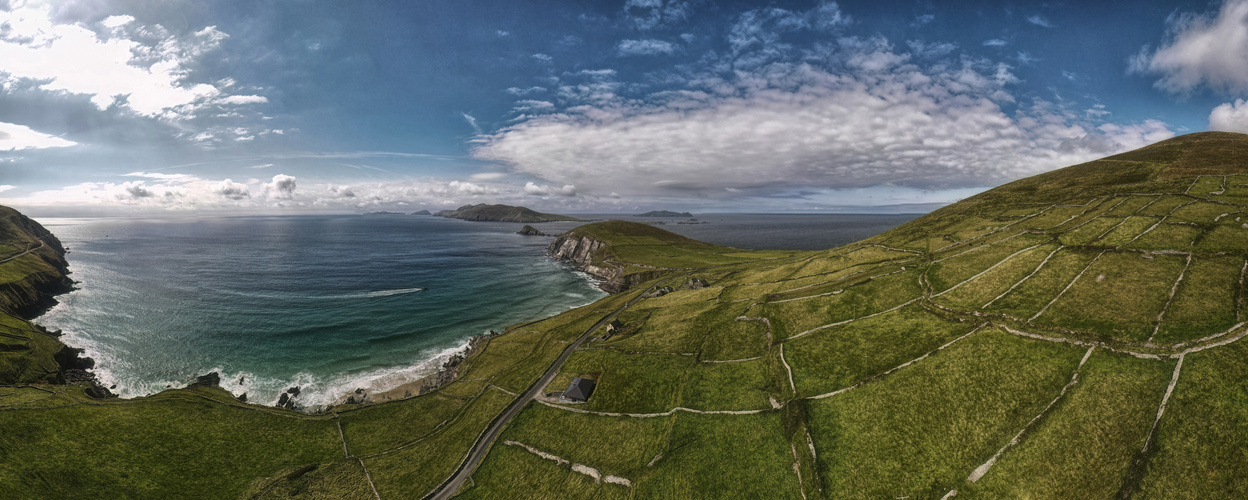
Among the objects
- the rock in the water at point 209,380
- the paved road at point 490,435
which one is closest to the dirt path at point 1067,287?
the paved road at point 490,435

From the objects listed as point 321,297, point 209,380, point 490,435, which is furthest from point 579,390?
point 321,297

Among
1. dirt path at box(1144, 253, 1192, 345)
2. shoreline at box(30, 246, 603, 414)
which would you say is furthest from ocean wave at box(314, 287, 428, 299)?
dirt path at box(1144, 253, 1192, 345)

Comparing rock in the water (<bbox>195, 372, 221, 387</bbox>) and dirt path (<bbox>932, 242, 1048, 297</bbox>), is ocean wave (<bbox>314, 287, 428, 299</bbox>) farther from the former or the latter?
dirt path (<bbox>932, 242, 1048, 297</bbox>)

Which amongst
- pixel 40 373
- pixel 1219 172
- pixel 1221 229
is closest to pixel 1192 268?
pixel 1221 229

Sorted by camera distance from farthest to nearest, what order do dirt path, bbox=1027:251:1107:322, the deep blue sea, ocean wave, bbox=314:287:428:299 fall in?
ocean wave, bbox=314:287:428:299 → the deep blue sea → dirt path, bbox=1027:251:1107:322

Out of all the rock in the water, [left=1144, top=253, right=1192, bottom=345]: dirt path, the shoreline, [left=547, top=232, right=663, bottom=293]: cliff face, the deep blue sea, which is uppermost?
[left=1144, top=253, right=1192, bottom=345]: dirt path

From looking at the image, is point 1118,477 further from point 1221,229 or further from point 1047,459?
point 1221,229
